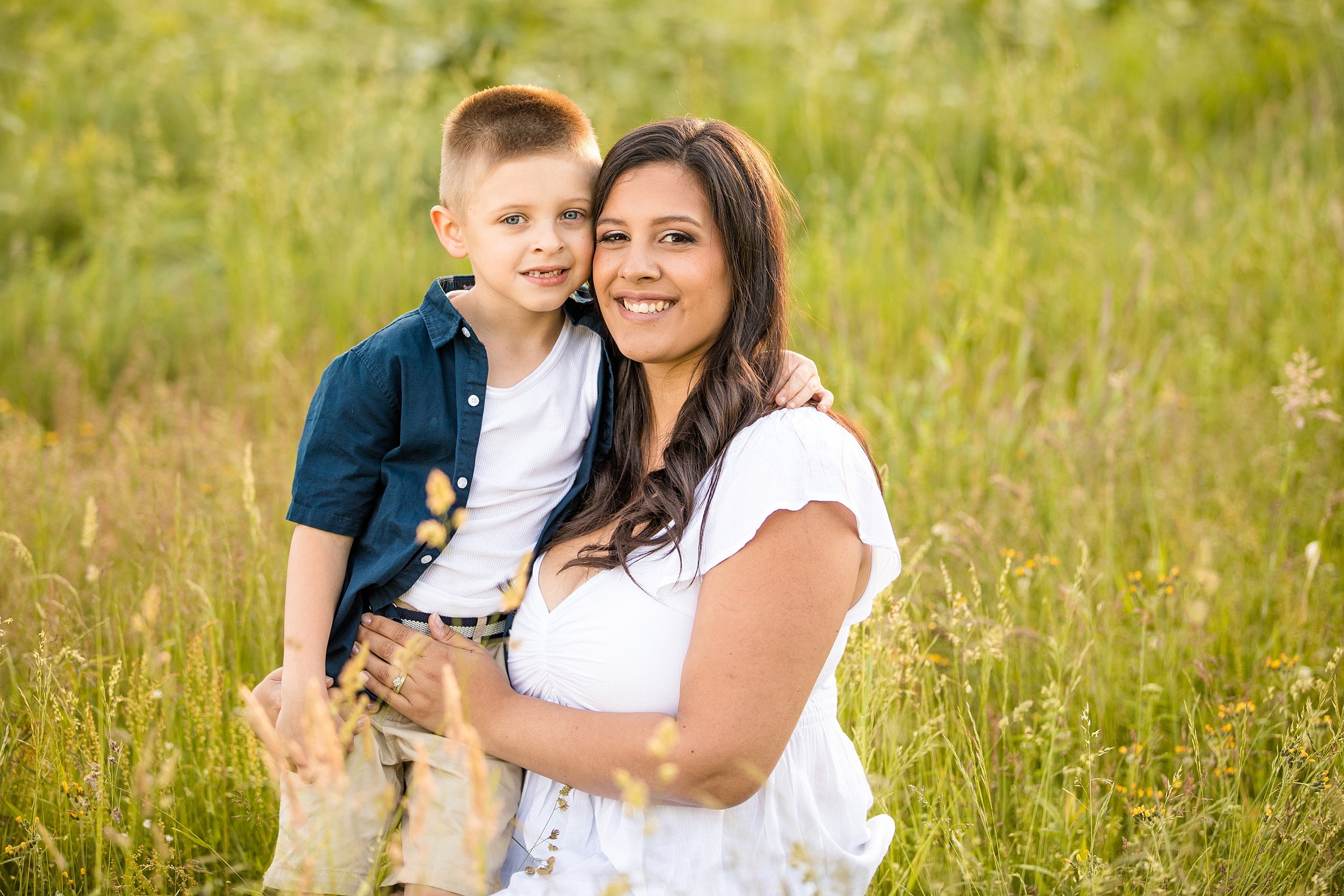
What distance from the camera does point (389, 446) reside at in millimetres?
2012

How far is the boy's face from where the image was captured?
2.06 m

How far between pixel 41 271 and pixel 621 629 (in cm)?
399

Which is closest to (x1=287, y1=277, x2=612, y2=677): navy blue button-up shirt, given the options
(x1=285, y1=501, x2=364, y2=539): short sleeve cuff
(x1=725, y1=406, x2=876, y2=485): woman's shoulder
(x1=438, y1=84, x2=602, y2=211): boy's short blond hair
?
(x1=285, y1=501, x2=364, y2=539): short sleeve cuff

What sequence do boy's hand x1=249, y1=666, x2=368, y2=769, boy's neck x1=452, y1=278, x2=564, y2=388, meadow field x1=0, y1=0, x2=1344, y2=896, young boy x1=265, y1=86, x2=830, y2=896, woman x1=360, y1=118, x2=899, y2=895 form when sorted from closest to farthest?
woman x1=360, y1=118, x2=899, y2=895, boy's hand x1=249, y1=666, x2=368, y2=769, young boy x1=265, y1=86, x2=830, y2=896, meadow field x1=0, y1=0, x2=1344, y2=896, boy's neck x1=452, y1=278, x2=564, y2=388

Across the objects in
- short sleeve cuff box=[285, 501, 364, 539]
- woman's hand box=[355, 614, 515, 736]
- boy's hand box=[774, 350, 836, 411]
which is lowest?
woman's hand box=[355, 614, 515, 736]

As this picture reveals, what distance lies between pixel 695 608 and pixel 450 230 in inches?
40.5

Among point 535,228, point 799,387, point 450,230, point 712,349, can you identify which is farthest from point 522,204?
point 799,387

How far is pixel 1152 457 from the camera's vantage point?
3.37 m

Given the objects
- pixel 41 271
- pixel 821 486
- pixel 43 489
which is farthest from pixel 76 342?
pixel 821 486

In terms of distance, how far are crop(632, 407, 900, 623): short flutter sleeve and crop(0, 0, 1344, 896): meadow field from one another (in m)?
0.29

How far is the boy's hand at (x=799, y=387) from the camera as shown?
6.21 ft

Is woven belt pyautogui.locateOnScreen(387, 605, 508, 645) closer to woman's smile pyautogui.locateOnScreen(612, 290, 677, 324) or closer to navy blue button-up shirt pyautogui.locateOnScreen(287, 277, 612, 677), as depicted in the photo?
navy blue button-up shirt pyautogui.locateOnScreen(287, 277, 612, 677)

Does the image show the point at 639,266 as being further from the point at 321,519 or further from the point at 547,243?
the point at 321,519

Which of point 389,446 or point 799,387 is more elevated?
point 799,387
